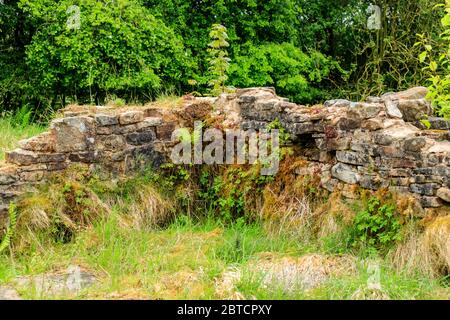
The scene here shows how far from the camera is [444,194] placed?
472 centimetres

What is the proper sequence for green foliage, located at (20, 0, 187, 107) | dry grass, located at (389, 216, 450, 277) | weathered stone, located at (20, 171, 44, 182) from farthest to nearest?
green foliage, located at (20, 0, 187, 107)
weathered stone, located at (20, 171, 44, 182)
dry grass, located at (389, 216, 450, 277)

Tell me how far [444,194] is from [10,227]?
13.1 feet

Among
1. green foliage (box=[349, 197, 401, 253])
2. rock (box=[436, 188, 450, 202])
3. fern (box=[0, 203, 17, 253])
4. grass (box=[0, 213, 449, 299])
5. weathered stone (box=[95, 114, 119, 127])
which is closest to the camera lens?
grass (box=[0, 213, 449, 299])

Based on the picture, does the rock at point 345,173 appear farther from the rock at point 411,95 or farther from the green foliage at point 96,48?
the green foliage at point 96,48

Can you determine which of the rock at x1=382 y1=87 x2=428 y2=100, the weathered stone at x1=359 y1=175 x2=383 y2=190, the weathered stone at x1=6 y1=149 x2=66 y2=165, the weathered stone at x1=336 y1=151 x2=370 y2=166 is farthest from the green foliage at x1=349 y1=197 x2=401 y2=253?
the weathered stone at x1=6 y1=149 x2=66 y2=165

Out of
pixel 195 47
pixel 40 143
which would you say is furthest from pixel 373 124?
pixel 195 47

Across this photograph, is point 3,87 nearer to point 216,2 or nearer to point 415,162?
point 216,2

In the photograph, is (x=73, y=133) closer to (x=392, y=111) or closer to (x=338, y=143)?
(x=338, y=143)

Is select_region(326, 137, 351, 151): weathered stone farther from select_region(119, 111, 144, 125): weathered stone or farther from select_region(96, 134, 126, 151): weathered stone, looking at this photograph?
select_region(96, 134, 126, 151): weathered stone

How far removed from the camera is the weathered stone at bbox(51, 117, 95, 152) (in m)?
6.02

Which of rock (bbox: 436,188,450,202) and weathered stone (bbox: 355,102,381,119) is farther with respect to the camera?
weathered stone (bbox: 355,102,381,119)

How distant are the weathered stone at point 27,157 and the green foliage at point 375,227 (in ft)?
10.4
